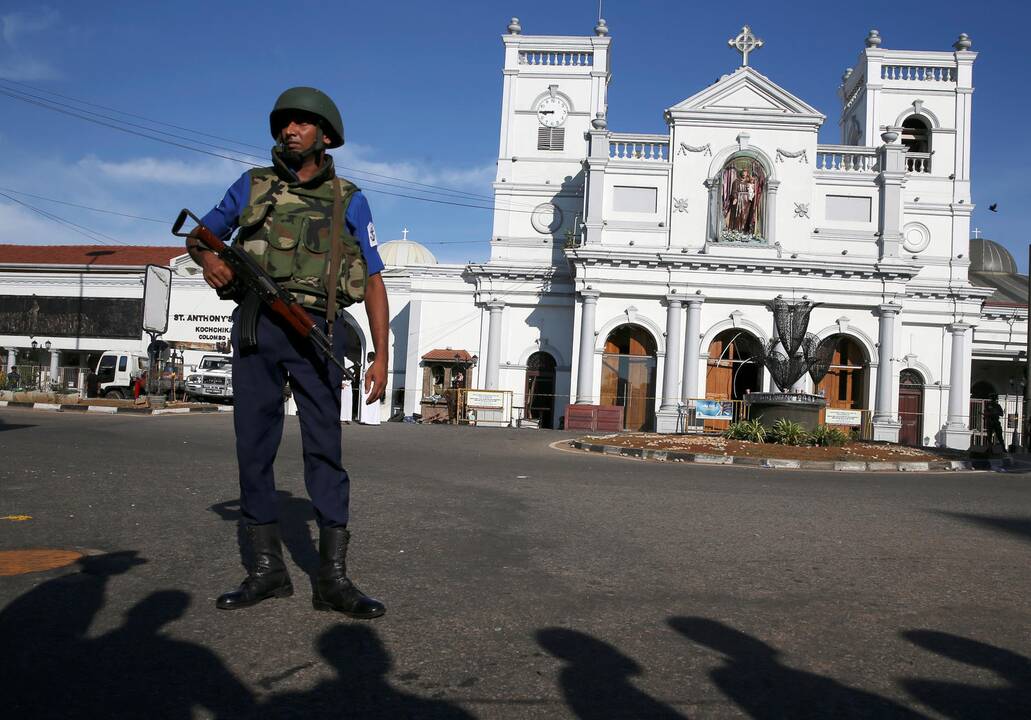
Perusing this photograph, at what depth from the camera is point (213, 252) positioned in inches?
153

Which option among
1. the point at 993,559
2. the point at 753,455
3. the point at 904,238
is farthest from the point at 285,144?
the point at 904,238

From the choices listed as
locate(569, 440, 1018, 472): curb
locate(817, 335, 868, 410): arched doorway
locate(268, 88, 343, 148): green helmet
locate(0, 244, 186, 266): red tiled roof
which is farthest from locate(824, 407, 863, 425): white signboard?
locate(0, 244, 186, 266): red tiled roof

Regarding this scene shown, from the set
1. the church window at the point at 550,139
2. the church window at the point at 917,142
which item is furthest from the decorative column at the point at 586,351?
the church window at the point at 917,142

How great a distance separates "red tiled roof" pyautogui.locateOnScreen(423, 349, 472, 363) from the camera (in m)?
35.9

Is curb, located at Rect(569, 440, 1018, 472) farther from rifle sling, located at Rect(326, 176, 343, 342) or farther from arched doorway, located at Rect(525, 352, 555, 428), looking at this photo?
arched doorway, located at Rect(525, 352, 555, 428)

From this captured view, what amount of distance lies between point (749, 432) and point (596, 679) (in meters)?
17.4

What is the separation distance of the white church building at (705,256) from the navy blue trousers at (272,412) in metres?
28.6

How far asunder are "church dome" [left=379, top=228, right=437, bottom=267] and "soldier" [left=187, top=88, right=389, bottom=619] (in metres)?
43.6

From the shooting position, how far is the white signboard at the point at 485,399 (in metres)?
32.6

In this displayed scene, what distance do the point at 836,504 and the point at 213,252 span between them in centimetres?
669

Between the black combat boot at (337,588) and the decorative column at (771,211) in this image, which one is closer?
the black combat boot at (337,588)

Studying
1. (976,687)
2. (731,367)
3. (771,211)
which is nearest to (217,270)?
(976,687)

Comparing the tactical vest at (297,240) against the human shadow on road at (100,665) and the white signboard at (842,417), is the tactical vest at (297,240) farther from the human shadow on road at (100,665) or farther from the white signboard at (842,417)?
the white signboard at (842,417)

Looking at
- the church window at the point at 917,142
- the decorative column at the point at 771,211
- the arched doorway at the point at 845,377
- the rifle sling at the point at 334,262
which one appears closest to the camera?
the rifle sling at the point at 334,262
